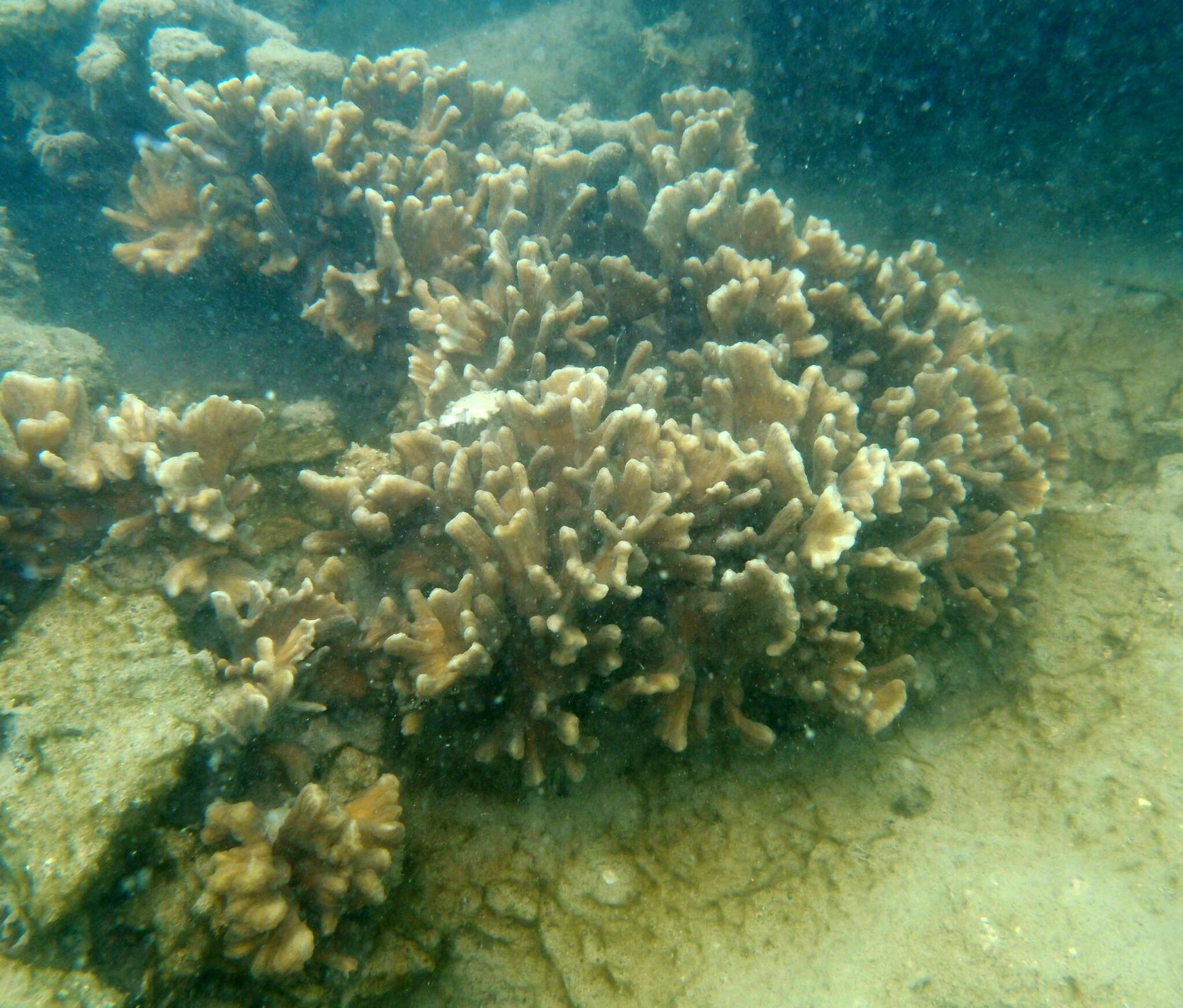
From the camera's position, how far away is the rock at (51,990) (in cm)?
206

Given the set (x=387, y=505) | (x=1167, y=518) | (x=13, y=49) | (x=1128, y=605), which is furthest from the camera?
(x=13, y=49)

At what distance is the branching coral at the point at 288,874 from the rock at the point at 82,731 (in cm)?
31

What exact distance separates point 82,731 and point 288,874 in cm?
90

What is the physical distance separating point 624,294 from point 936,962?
355cm

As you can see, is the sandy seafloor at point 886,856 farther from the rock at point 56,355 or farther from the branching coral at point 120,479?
the rock at point 56,355

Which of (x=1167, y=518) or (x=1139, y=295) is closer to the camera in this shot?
(x=1167, y=518)

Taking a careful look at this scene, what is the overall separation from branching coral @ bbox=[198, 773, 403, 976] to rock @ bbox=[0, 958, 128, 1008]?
1.08ft

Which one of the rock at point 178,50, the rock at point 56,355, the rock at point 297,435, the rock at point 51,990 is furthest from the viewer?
the rock at point 178,50

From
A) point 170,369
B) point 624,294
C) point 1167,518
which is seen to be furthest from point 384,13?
point 1167,518

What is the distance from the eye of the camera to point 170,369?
4613 mm

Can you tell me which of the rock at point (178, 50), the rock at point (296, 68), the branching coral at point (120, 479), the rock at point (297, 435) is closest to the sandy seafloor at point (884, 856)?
the branching coral at point (120, 479)

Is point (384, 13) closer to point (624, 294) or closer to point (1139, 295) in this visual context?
point (624, 294)

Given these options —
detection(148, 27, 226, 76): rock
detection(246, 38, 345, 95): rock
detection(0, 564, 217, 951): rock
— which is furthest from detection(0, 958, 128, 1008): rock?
detection(148, 27, 226, 76): rock

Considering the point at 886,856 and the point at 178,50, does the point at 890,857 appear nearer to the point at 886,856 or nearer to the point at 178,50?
the point at 886,856
